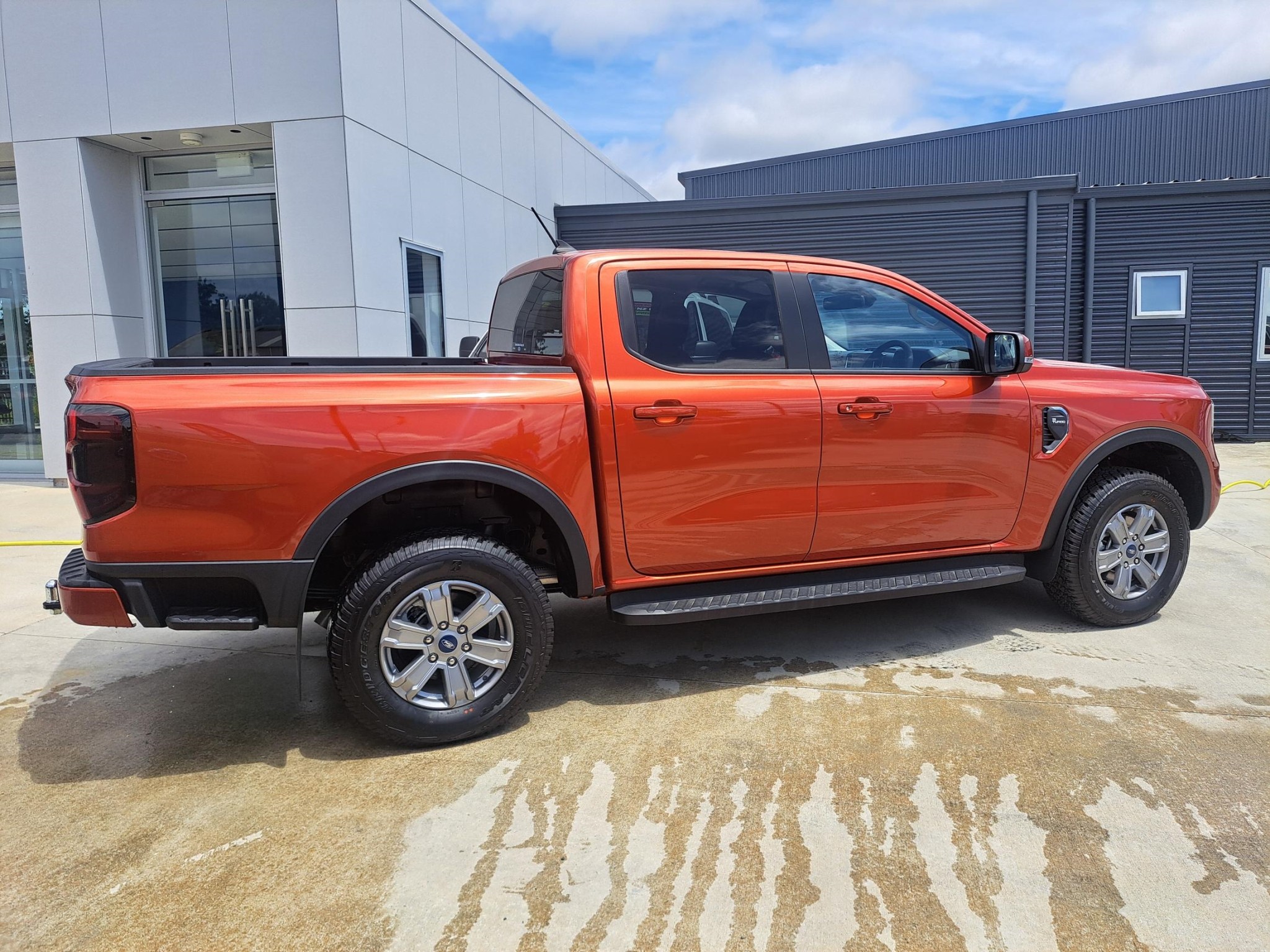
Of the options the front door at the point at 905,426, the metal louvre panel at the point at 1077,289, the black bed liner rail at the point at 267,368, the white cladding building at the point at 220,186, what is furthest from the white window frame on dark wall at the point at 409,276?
the metal louvre panel at the point at 1077,289

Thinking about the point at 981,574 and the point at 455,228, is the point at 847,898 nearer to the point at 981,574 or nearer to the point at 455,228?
the point at 981,574

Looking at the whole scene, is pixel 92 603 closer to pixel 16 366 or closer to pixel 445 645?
pixel 445 645

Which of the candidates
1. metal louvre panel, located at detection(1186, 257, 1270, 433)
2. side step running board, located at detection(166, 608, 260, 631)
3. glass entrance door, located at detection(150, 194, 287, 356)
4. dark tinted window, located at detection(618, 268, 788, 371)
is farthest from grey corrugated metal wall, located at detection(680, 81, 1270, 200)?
side step running board, located at detection(166, 608, 260, 631)

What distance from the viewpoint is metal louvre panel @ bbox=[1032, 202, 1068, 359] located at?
11.9 metres

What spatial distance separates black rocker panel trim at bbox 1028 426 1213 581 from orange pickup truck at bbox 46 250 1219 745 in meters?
0.02

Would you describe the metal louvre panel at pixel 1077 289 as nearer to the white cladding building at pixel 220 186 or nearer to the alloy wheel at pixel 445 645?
the white cladding building at pixel 220 186

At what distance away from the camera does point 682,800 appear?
2.88 m

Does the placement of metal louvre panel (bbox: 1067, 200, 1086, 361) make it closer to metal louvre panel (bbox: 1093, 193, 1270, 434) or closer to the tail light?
metal louvre panel (bbox: 1093, 193, 1270, 434)

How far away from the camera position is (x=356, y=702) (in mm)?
3148

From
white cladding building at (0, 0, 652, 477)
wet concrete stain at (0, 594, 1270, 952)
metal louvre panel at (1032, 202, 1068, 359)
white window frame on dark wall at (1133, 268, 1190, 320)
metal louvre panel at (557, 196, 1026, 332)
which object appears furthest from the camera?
white window frame on dark wall at (1133, 268, 1190, 320)

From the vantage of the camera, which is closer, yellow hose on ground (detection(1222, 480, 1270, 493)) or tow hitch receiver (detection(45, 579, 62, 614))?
tow hitch receiver (detection(45, 579, 62, 614))

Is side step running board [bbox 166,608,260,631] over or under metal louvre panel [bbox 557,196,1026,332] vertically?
under

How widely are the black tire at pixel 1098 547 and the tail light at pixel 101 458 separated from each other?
399 centimetres

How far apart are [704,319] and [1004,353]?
1.39 metres
